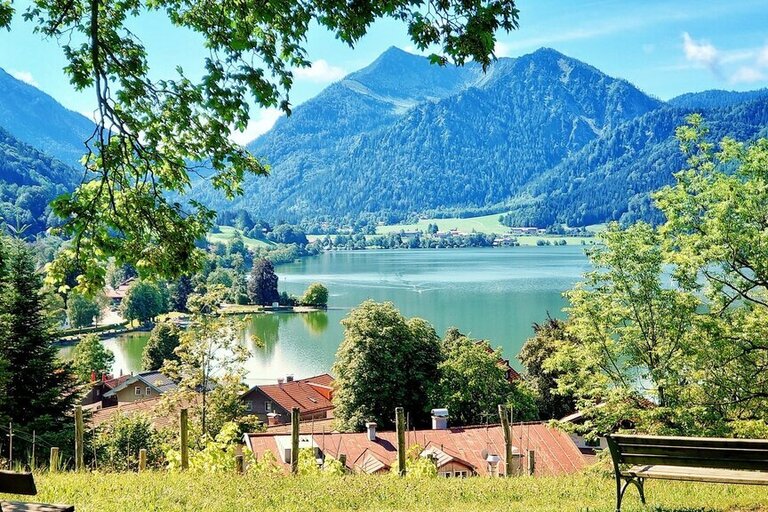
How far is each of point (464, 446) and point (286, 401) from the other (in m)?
18.2

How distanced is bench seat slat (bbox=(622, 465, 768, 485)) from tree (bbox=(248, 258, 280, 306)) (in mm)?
91023

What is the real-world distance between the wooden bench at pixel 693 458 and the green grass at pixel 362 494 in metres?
0.31

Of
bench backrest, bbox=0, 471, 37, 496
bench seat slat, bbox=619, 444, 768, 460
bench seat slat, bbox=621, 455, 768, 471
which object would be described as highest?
bench backrest, bbox=0, 471, 37, 496

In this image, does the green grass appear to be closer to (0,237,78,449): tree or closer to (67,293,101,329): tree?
(0,237,78,449): tree

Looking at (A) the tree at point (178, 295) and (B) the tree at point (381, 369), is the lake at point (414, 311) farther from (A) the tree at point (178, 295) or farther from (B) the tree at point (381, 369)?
(A) the tree at point (178, 295)

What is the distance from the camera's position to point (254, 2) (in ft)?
16.6

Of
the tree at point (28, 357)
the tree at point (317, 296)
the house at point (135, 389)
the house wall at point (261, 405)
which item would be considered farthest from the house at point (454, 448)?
the tree at point (317, 296)

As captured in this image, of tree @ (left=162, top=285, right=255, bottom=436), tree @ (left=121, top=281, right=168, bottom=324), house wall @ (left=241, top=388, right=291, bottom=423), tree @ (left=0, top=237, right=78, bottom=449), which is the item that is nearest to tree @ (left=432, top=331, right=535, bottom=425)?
house wall @ (left=241, top=388, right=291, bottom=423)

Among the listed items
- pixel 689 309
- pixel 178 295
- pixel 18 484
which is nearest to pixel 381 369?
pixel 689 309

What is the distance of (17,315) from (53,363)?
1737mm

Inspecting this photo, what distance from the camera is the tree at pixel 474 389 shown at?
29517 millimetres

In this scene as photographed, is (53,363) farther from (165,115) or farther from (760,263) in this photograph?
(760,263)

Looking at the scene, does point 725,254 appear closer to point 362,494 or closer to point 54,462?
point 362,494

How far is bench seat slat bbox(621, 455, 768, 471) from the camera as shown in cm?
537
